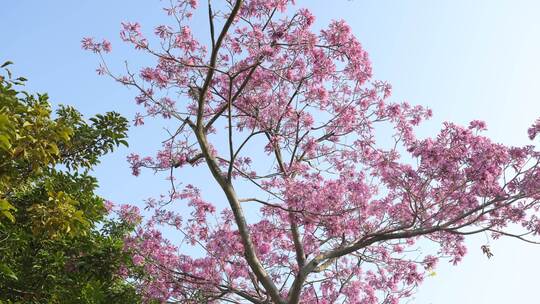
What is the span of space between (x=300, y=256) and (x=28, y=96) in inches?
181

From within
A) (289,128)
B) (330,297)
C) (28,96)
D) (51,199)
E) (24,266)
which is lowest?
(51,199)

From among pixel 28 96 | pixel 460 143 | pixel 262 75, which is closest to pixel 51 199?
pixel 28 96

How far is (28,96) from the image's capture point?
25.0 feet

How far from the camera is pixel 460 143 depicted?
26.3 feet

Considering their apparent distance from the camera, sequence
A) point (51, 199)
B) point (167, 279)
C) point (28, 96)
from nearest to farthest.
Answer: point (51, 199) < point (28, 96) < point (167, 279)

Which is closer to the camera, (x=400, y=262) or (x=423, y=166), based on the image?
(x=423, y=166)

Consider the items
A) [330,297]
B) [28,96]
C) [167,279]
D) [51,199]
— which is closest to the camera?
[51,199]

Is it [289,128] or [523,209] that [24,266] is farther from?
[523,209]

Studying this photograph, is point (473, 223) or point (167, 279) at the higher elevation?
point (473, 223)

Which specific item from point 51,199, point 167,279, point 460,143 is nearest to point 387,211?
point 460,143

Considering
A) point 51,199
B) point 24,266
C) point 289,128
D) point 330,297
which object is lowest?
point 51,199

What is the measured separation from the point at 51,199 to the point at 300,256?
468cm

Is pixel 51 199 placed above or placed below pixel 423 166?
below

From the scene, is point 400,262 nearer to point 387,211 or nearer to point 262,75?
point 387,211
